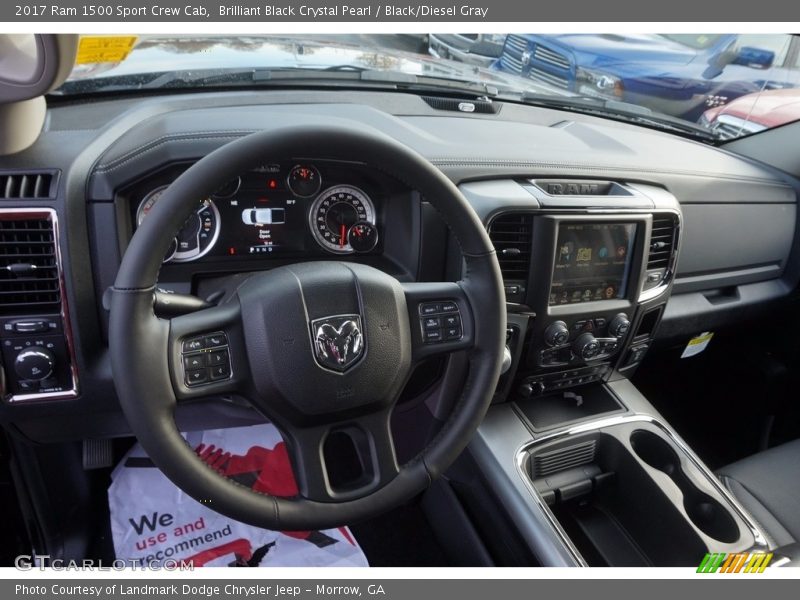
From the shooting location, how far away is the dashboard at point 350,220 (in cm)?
129

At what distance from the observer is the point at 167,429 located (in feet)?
3.29

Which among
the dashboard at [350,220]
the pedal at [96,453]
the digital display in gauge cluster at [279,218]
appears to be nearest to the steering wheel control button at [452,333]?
the dashboard at [350,220]

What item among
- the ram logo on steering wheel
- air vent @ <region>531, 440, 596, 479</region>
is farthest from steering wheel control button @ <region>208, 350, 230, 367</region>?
air vent @ <region>531, 440, 596, 479</region>

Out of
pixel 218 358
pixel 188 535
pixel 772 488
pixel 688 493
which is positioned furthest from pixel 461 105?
pixel 188 535

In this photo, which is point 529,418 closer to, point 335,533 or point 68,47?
point 335,533

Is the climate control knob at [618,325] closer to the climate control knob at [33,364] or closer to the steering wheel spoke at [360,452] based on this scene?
the steering wheel spoke at [360,452]

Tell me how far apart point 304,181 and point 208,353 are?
0.53 meters

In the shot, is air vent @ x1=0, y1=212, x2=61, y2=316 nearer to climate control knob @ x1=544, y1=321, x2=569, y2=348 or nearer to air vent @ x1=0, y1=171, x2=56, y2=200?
air vent @ x1=0, y1=171, x2=56, y2=200

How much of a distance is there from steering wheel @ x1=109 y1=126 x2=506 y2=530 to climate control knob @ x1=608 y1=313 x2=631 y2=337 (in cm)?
64

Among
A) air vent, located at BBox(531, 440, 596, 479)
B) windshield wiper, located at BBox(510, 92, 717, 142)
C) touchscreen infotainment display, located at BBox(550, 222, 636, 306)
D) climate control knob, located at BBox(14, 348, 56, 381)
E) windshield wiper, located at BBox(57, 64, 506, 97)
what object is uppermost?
windshield wiper, located at BBox(57, 64, 506, 97)

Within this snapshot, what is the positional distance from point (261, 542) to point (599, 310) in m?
1.20

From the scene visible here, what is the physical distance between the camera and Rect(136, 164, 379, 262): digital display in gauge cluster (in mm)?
1388

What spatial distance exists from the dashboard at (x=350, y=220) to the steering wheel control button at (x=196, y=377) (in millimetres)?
284

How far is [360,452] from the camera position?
4.05ft
